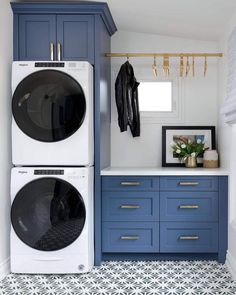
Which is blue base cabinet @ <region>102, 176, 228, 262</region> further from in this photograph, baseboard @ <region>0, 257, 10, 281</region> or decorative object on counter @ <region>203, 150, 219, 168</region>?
baseboard @ <region>0, 257, 10, 281</region>

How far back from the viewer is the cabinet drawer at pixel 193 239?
10.9 feet

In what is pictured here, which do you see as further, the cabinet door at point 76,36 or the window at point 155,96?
the window at point 155,96

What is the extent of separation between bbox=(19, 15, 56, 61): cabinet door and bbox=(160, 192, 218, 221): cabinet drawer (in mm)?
1566

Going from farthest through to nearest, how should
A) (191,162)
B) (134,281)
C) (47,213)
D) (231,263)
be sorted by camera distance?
(191,162) < (231,263) < (47,213) < (134,281)

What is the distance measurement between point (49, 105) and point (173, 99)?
1485 millimetres

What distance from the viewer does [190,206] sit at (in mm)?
3309

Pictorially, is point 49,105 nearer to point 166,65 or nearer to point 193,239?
point 166,65

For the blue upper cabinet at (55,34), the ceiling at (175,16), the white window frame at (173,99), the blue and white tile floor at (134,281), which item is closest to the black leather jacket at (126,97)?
the white window frame at (173,99)

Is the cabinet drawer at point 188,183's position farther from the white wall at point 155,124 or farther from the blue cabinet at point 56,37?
the blue cabinet at point 56,37

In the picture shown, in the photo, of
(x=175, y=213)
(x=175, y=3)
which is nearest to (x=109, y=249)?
(x=175, y=213)

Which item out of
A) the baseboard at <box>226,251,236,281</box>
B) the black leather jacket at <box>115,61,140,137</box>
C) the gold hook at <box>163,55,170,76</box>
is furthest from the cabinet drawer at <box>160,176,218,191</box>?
the gold hook at <box>163,55,170,76</box>

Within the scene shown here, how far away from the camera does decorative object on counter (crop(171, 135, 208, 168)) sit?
374cm

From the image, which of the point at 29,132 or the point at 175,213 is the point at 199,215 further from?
the point at 29,132

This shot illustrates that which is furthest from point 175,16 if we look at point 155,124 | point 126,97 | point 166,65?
point 155,124
